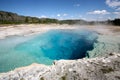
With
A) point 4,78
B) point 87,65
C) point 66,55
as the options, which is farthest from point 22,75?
point 66,55

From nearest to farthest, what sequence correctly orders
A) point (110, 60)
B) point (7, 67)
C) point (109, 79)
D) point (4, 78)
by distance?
point (109, 79)
point (4, 78)
point (110, 60)
point (7, 67)

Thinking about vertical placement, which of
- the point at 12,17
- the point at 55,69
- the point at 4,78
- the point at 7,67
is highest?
the point at 12,17

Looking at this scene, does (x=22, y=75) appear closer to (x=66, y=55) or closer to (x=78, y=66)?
(x=78, y=66)

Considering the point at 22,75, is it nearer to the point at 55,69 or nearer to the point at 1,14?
the point at 55,69

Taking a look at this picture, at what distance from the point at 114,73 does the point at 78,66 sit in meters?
2.74

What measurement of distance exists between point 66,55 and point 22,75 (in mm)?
11224

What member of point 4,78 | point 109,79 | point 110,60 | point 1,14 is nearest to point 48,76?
point 4,78

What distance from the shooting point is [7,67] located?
1564cm

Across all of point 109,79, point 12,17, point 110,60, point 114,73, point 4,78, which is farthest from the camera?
point 12,17

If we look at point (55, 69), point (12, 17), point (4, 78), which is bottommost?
point (4, 78)

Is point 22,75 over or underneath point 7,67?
over

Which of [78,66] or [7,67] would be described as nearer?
[78,66]

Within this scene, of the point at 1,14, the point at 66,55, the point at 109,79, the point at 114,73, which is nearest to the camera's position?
the point at 109,79

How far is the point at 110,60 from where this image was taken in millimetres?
11148
